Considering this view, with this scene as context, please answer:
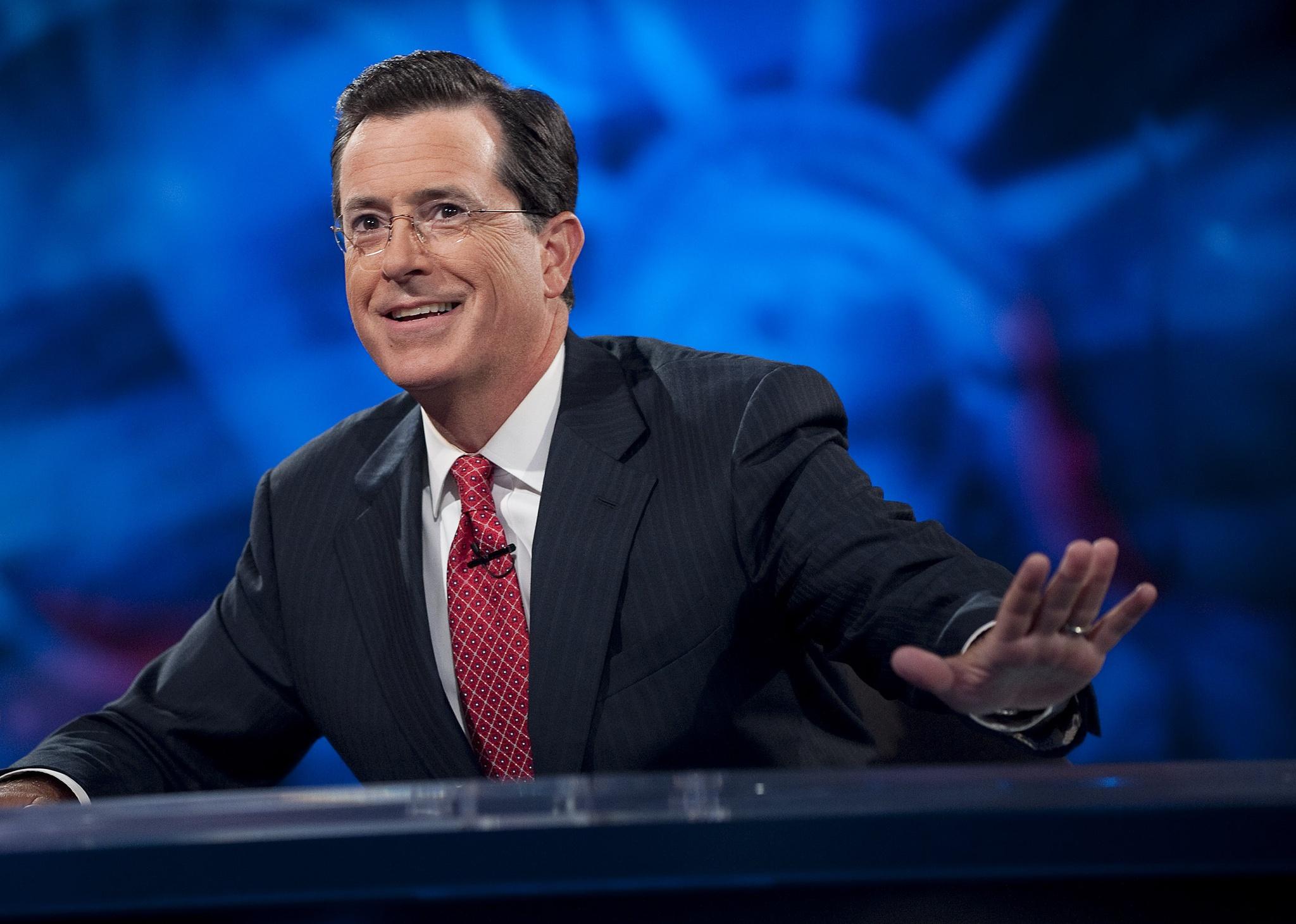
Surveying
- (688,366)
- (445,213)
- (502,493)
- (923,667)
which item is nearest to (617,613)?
(502,493)

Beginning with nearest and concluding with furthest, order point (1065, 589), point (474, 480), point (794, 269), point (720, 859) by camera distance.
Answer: point (720, 859)
point (1065, 589)
point (474, 480)
point (794, 269)

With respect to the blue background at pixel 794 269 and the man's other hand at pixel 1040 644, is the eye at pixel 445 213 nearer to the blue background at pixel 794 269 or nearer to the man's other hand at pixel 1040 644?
the man's other hand at pixel 1040 644

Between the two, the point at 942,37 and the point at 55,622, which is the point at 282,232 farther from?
the point at 942,37

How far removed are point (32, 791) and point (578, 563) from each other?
26.6 inches

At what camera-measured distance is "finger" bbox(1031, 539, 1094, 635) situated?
3.12 ft

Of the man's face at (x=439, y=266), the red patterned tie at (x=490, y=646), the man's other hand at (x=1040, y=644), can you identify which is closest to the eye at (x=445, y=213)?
the man's face at (x=439, y=266)

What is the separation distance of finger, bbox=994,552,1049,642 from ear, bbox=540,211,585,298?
968 mm

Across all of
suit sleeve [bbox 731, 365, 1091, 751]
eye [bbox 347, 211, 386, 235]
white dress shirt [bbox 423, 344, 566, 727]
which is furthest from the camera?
eye [bbox 347, 211, 386, 235]

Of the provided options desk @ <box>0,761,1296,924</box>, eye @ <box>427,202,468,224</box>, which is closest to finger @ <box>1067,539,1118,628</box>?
desk @ <box>0,761,1296,924</box>

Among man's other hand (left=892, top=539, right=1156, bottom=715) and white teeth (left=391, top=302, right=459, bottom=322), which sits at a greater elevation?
white teeth (left=391, top=302, right=459, bottom=322)

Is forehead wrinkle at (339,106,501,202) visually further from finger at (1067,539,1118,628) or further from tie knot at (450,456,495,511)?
finger at (1067,539,1118,628)

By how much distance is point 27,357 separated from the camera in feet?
9.57

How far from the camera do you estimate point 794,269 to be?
9.36 ft

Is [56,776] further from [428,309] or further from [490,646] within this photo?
[428,309]
